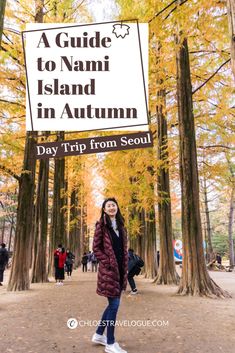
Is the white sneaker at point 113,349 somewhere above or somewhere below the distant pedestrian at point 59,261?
below

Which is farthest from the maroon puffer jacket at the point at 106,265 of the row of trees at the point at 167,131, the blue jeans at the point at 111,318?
the row of trees at the point at 167,131

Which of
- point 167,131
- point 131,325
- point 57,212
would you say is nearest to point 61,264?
point 57,212

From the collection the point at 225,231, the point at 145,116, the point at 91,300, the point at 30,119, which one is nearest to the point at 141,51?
the point at 145,116

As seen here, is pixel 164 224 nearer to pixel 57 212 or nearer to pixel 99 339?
pixel 57 212

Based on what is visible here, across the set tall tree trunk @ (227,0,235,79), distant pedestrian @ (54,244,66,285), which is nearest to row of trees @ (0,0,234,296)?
distant pedestrian @ (54,244,66,285)

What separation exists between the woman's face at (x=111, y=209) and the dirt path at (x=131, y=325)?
1626 millimetres

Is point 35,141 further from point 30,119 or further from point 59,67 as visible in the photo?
point 59,67

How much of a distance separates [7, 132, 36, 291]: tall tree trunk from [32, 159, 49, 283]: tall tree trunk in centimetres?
283

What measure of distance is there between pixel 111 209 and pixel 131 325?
237cm

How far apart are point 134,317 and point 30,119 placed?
14.9 ft

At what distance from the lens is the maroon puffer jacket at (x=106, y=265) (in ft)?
12.7

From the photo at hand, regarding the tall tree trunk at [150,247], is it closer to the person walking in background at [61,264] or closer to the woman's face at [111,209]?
the person walking in background at [61,264]

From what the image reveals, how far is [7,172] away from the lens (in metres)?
10.1

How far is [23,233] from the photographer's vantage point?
430 inches
